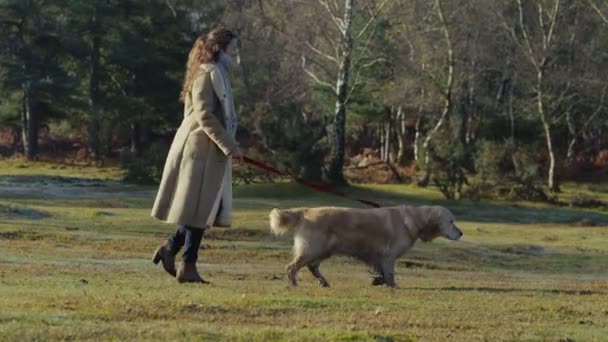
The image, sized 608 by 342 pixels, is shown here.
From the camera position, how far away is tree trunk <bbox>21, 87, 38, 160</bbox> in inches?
2197

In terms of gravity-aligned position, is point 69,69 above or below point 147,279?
above

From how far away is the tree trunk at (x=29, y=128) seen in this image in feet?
183

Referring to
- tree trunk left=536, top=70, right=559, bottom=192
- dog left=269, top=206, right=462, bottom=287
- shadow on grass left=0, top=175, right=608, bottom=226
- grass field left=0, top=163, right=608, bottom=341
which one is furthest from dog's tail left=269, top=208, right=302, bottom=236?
tree trunk left=536, top=70, right=559, bottom=192

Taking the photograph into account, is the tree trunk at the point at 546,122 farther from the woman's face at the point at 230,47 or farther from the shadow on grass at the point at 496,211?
the woman's face at the point at 230,47

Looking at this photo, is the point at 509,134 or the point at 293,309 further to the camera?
the point at 509,134

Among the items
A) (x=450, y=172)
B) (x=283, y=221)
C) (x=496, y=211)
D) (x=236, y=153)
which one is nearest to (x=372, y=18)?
(x=450, y=172)

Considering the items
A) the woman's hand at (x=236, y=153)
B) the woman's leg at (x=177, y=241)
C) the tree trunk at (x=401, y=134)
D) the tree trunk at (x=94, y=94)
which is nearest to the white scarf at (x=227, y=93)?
the woman's hand at (x=236, y=153)

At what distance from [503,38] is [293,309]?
47749mm

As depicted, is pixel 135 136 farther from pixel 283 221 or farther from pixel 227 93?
pixel 227 93

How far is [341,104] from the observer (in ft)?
148

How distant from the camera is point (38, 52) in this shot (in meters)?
53.8

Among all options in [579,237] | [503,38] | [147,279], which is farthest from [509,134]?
[147,279]

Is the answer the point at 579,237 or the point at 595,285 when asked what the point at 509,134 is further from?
the point at 595,285

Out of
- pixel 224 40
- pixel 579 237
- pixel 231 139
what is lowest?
pixel 579 237
